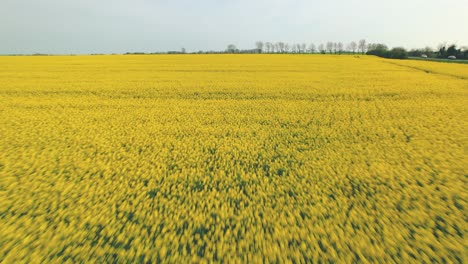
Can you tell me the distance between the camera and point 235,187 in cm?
443

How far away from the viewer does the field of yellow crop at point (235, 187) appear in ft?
10.0

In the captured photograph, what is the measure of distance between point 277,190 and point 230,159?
180 centimetres

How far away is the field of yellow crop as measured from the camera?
3051 millimetres

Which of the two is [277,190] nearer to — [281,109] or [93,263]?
[93,263]

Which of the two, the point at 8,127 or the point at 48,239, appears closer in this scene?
the point at 48,239

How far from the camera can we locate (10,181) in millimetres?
4770

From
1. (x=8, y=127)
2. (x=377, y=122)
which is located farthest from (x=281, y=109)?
(x=8, y=127)

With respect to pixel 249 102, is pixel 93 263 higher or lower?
lower

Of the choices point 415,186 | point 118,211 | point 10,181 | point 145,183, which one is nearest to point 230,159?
point 145,183

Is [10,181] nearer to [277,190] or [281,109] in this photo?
[277,190]

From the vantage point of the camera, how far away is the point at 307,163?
17.9 ft

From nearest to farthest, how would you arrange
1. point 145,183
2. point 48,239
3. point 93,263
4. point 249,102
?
point 93,263, point 48,239, point 145,183, point 249,102

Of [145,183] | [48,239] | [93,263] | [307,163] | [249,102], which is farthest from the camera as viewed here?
[249,102]

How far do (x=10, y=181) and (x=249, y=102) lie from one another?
1011cm
